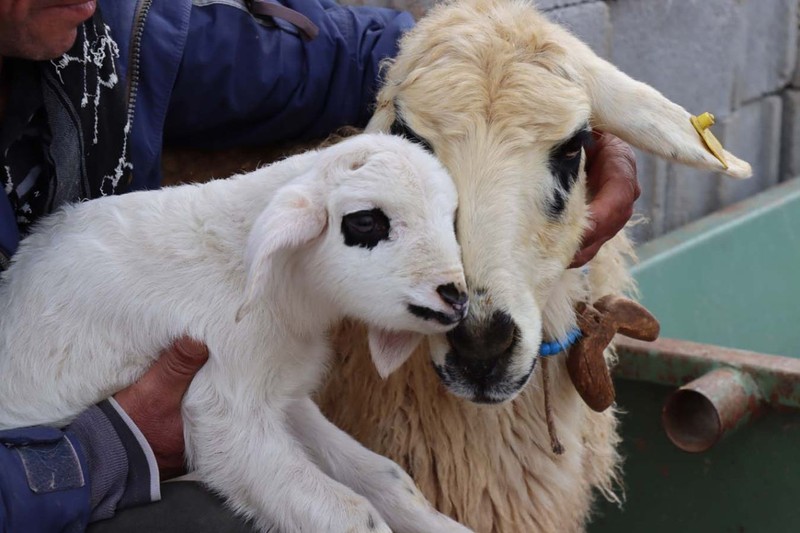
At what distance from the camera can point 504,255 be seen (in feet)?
6.23

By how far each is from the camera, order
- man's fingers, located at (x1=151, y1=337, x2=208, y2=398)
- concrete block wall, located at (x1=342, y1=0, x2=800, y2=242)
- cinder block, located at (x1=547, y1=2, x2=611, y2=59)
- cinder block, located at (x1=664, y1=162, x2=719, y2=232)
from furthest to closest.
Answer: cinder block, located at (x1=664, y1=162, x2=719, y2=232), concrete block wall, located at (x1=342, y1=0, x2=800, y2=242), cinder block, located at (x1=547, y1=2, x2=611, y2=59), man's fingers, located at (x1=151, y1=337, x2=208, y2=398)

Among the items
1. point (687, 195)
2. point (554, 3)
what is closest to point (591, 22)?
point (554, 3)

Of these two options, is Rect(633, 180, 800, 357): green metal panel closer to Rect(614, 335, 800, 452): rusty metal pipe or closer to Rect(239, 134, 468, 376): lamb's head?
Rect(614, 335, 800, 452): rusty metal pipe

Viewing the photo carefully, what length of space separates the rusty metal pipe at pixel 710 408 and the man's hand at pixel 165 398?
61.7 inches

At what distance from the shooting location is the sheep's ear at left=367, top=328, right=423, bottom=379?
1910mm

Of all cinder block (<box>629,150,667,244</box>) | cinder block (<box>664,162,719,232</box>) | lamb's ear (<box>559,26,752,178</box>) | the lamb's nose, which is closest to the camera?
the lamb's nose

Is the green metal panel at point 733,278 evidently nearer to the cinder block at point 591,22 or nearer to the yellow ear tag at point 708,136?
the cinder block at point 591,22

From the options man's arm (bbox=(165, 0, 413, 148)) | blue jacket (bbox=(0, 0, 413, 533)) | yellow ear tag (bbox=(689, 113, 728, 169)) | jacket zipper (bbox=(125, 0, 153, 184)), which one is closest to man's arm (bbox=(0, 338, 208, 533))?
blue jacket (bbox=(0, 0, 413, 533))

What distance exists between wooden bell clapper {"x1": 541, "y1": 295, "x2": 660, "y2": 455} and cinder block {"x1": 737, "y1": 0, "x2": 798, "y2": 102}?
4251mm

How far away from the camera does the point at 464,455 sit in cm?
240

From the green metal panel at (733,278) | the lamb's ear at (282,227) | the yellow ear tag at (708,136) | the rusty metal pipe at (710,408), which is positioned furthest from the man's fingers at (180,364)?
the green metal panel at (733,278)

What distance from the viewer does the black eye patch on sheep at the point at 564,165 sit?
207cm

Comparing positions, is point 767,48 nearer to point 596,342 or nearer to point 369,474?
point 596,342

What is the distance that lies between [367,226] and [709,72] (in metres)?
4.60
